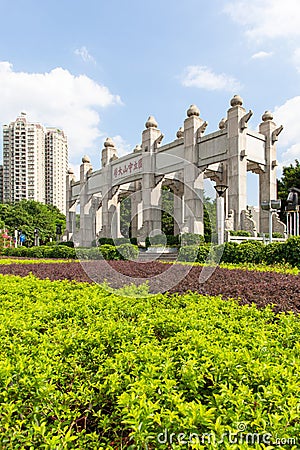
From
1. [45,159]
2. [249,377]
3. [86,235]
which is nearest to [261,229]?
[86,235]

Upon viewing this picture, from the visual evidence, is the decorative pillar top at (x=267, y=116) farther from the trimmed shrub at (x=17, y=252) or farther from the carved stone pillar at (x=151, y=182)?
the trimmed shrub at (x=17, y=252)

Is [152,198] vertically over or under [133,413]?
over

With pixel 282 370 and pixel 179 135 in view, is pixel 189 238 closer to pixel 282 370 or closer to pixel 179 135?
pixel 179 135

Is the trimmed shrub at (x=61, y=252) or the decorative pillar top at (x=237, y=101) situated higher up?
the decorative pillar top at (x=237, y=101)

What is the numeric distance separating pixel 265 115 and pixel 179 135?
21.0 ft

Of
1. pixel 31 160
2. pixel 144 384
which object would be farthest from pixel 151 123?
Result: pixel 31 160

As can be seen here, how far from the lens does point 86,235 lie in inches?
1075

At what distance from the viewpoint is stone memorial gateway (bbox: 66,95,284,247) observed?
619 inches

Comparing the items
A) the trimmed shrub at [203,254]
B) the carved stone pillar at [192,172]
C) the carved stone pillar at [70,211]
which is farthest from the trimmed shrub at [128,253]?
the carved stone pillar at [70,211]

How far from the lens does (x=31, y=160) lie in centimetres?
5584

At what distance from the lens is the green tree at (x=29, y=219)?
145ft

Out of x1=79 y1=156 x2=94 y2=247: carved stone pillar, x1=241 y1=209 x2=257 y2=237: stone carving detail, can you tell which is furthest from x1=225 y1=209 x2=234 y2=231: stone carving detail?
x1=79 y1=156 x2=94 y2=247: carved stone pillar

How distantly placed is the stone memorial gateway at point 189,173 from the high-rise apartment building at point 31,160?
31883mm

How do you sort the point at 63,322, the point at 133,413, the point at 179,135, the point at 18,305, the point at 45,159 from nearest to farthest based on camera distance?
the point at 133,413 < the point at 63,322 < the point at 18,305 < the point at 179,135 < the point at 45,159
